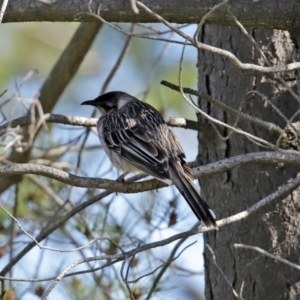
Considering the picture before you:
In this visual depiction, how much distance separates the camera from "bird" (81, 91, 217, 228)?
4391 mm

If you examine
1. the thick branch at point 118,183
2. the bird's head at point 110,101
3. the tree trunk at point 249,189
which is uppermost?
the bird's head at point 110,101

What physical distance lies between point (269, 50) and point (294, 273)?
1.44 meters

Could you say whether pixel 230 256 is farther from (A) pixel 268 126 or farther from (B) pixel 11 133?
(B) pixel 11 133

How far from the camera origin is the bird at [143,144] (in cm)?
439

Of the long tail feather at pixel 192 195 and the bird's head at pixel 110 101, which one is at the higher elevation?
the bird's head at pixel 110 101

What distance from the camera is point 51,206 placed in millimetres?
6484

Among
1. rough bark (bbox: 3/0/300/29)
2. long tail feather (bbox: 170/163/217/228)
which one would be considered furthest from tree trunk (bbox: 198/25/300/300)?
rough bark (bbox: 3/0/300/29)

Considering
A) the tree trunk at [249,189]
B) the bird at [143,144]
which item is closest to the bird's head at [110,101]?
the bird at [143,144]

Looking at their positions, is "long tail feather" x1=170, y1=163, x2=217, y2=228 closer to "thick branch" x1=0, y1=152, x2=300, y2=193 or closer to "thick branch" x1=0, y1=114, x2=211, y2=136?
"thick branch" x1=0, y1=152, x2=300, y2=193

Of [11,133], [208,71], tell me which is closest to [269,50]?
[208,71]

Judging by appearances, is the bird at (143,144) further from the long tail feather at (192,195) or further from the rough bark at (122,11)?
the rough bark at (122,11)

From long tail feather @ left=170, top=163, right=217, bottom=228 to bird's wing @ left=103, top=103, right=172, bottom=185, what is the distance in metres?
0.06

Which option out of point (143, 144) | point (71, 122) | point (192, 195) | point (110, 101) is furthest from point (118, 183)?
point (110, 101)

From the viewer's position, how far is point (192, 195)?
4.30 meters
